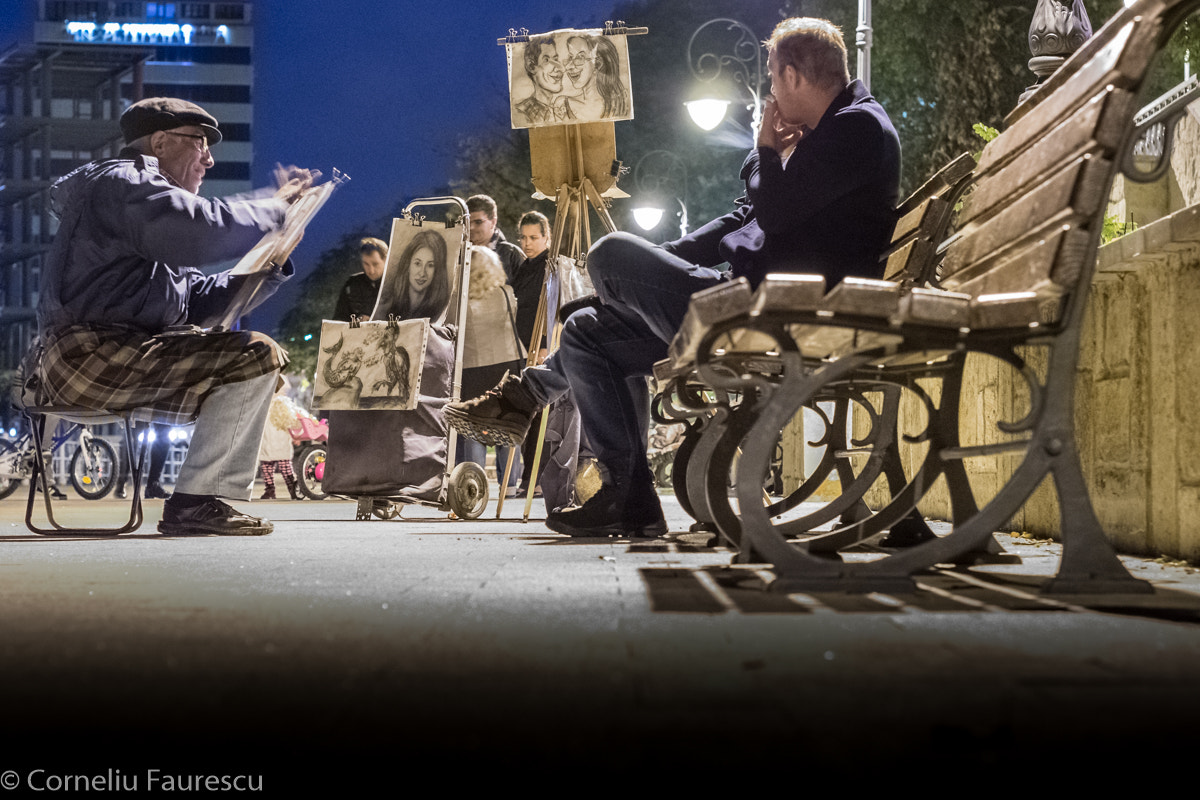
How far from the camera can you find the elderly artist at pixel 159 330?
20.1 ft

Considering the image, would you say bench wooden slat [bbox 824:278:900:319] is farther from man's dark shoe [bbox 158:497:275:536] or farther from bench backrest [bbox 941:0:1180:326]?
man's dark shoe [bbox 158:497:275:536]

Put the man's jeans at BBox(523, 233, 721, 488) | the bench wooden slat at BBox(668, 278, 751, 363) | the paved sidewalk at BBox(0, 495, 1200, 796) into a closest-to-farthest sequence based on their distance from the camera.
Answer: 1. the paved sidewalk at BBox(0, 495, 1200, 796)
2. the bench wooden slat at BBox(668, 278, 751, 363)
3. the man's jeans at BBox(523, 233, 721, 488)

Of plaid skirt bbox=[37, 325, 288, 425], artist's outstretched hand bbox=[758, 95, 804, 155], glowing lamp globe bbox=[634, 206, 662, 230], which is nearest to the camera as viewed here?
artist's outstretched hand bbox=[758, 95, 804, 155]

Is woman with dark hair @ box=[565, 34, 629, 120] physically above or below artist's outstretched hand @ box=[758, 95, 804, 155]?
above

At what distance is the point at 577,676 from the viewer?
7.27ft

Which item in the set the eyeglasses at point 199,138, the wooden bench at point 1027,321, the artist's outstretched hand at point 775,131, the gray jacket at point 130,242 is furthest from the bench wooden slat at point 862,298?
the eyeglasses at point 199,138

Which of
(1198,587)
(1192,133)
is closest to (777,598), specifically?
(1198,587)

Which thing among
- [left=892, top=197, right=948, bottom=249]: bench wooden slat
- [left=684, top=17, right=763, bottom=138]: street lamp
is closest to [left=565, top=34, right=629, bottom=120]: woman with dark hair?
[left=892, top=197, right=948, bottom=249]: bench wooden slat

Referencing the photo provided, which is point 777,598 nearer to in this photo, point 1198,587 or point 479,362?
point 1198,587

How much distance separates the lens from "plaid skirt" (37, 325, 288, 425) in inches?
241

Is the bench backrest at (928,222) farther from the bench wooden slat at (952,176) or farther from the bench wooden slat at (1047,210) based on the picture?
the bench wooden slat at (1047,210)

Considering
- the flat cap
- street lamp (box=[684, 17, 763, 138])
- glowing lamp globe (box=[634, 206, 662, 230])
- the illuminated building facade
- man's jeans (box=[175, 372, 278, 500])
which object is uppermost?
the illuminated building facade

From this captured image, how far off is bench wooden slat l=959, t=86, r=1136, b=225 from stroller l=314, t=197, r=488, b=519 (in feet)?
16.7

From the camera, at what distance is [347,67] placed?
135875mm
